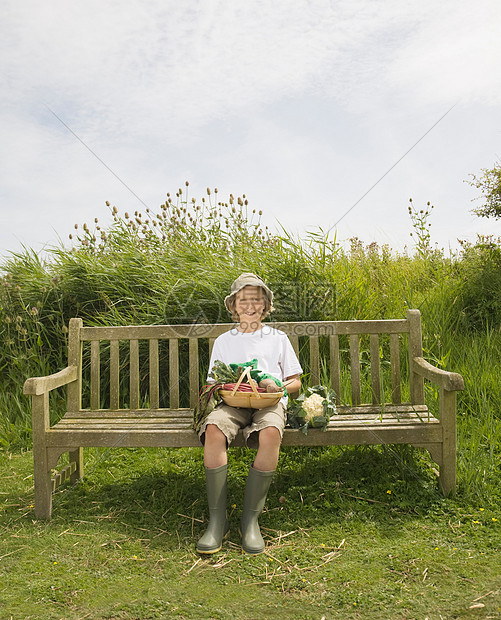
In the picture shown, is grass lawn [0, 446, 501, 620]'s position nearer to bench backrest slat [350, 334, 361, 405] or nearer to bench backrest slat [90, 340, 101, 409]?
bench backrest slat [350, 334, 361, 405]

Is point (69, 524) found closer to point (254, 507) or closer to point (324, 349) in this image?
point (254, 507)

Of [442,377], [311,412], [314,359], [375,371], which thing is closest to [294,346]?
[314,359]

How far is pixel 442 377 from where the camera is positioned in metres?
3.29

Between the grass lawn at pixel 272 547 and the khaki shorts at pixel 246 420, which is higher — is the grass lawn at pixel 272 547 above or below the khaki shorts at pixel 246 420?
below

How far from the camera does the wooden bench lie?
3.30m

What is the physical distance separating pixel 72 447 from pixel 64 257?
299cm

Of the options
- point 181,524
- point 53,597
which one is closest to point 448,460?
point 181,524

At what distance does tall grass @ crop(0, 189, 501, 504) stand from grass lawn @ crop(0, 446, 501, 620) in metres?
0.91

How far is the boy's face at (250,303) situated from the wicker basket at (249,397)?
0.57 m

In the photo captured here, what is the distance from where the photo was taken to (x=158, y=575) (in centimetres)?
263

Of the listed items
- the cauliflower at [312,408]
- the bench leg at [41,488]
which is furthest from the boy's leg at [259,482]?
the bench leg at [41,488]

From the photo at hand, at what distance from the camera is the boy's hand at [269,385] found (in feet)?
10.2

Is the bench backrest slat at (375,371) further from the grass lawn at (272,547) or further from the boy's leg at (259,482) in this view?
the boy's leg at (259,482)

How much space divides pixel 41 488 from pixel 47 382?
0.65 m
